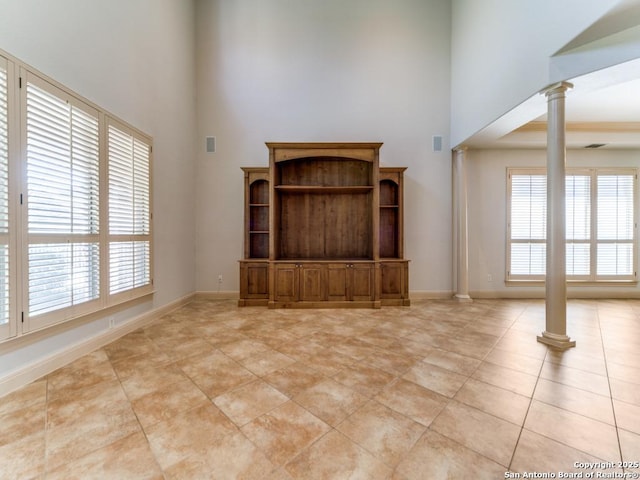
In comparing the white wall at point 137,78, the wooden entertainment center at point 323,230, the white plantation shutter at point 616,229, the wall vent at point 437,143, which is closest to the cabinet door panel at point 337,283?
the wooden entertainment center at point 323,230

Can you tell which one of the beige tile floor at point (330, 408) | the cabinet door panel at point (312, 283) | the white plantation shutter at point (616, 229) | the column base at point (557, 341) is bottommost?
the beige tile floor at point (330, 408)

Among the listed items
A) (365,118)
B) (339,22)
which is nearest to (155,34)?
(339,22)

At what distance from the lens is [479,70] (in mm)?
4012

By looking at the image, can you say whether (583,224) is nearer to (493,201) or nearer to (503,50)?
(493,201)

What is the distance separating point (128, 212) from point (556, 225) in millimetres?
5012

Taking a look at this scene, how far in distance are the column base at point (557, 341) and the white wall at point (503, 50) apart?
2718 millimetres

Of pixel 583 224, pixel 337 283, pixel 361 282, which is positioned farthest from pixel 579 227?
pixel 337 283

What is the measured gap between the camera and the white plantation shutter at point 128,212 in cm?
301

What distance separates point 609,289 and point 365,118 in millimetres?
5586

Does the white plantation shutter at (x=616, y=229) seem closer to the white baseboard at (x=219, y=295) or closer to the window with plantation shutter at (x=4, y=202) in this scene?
the white baseboard at (x=219, y=295)

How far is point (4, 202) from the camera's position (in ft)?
6.53

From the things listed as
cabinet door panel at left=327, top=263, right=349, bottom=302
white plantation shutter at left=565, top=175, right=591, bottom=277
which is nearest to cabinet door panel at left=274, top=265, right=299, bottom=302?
cabinet door panel at left=327, top=263, right=349, bottom=302

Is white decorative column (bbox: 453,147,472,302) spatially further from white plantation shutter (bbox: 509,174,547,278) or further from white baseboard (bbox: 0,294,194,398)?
white baseboard (bbox: 0,294,194,398)

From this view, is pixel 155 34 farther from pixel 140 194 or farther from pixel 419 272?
pixel 419 272
